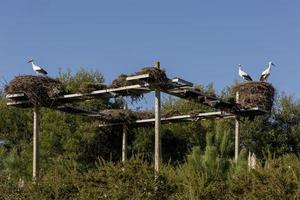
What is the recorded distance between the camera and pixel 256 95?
63.7ft

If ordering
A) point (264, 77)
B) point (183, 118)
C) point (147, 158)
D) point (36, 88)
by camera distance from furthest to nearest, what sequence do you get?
point (147, 158) < point (183, 118) < point (264, 77) < point (36, 88)

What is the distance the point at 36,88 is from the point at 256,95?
21.3ft

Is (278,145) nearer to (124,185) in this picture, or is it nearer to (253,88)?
(253,88)

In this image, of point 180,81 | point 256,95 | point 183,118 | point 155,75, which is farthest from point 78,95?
point 256,95

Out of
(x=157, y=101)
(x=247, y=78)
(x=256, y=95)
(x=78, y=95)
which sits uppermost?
(x=247, y=78)

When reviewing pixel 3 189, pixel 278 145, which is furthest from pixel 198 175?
pixel 278 145

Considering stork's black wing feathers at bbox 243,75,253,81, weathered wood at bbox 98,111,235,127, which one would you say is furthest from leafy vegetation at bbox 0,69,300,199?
stork's black wing feathers at bbox 243,75,253,81

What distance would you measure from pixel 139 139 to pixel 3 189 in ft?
56.5

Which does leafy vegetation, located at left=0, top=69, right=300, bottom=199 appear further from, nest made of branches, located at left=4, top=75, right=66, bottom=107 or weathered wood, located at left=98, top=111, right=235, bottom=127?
nest made of branches, located at left=4, top=75, right=66, bottom=107

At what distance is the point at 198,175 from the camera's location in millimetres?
8930

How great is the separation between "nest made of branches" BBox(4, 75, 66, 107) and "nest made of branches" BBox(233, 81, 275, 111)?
5478mm

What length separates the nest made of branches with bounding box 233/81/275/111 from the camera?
1936 centimetres

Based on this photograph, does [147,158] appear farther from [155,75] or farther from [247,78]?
[155,75]

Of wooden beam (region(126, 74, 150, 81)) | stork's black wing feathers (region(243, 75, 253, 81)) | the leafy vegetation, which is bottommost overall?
the leafy vegetation
